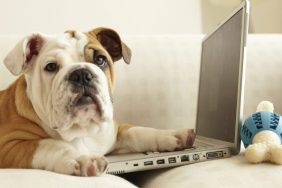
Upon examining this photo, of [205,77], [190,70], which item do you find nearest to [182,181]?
[205,77]

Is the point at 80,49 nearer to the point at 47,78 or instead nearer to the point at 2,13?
the point at 47,78

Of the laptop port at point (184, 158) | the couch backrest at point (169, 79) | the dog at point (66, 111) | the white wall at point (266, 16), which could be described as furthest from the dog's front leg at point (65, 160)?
the white wall at point (266, 16)

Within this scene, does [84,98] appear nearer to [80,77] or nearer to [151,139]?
[80,77]

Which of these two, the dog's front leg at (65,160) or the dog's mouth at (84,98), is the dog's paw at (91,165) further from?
the dog's mouth at (84,98)

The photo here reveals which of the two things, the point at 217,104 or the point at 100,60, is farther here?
the point at 217,104

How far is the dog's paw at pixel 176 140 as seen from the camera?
114 cm

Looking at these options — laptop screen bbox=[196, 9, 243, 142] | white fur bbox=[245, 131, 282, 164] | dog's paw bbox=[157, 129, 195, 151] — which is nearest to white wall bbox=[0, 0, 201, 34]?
laptop screen bbox=[196, 9, 243, 142]

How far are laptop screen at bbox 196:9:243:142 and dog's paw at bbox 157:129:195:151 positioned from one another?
0.35ft

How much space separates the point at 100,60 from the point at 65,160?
1.10ft

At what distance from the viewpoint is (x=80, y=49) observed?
111cm

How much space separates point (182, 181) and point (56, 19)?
1.41 meters

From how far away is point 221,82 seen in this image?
1.29 m

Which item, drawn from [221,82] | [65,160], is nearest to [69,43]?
[65,160]

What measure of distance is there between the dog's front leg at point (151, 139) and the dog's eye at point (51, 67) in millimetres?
313
